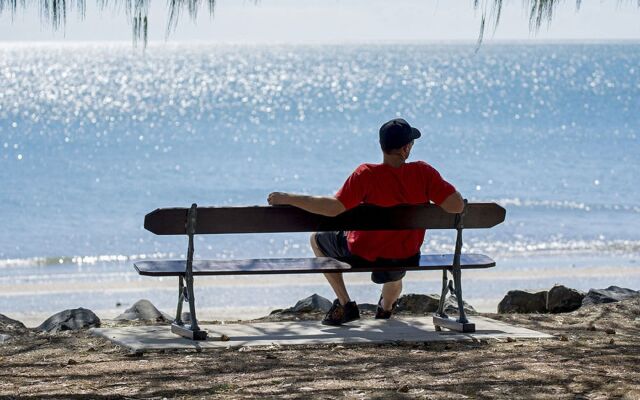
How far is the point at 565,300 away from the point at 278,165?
94.3ft

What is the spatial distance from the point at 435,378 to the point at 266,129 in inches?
1844

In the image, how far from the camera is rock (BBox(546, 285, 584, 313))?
29.2ft

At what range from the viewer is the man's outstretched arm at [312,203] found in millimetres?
6391

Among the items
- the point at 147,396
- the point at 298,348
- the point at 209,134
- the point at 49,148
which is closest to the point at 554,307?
the point at 298,348

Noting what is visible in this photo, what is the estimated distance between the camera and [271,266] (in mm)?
6539

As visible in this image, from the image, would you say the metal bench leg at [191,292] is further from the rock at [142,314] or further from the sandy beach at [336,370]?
the rock at [142,314]

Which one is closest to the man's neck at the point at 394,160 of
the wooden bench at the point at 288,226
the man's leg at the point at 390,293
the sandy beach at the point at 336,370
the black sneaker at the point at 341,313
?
the wooden bench at the point at 288,226

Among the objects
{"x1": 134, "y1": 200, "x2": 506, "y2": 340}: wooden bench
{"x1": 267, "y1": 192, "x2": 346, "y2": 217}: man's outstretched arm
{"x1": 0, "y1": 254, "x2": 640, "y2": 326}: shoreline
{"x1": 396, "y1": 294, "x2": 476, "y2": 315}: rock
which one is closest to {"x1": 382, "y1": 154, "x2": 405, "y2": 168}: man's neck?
{"x1": 134, "y1": 200, "x2": 506, "y2": 340}: wooden bench

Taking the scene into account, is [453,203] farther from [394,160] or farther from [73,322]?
[73,322]

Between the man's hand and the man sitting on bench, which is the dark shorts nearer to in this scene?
the man sitting on bench

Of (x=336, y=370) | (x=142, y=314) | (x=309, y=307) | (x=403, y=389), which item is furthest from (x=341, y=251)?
(x=142, y=314)

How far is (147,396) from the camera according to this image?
510cm

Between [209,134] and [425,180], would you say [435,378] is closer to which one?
[425,180]

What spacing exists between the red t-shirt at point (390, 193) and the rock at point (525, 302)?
263 centimetres
